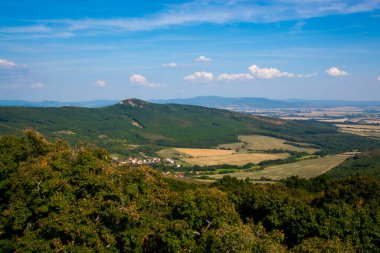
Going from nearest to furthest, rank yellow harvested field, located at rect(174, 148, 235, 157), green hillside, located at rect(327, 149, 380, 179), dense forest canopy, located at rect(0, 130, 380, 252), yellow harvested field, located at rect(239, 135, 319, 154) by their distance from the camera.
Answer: dense forest canopy, located at rect(0, 130, 380, 252)
green hillside, located at rect(327, 149, 380, 179)
yellow harvested field, located at rect(174, 148, 235, 157)
yellow harvested field, located at rect(239, 135, 319, 154)

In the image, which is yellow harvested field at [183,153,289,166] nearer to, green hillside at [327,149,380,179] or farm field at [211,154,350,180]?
farm field at [211,154,350,180]

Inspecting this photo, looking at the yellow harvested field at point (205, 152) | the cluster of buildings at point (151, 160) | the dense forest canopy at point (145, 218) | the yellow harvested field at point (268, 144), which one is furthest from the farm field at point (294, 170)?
the dense forest canopy at point (145, 218)

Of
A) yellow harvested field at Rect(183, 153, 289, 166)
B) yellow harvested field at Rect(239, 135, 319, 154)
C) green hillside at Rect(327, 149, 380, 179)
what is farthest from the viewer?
yellow harvested field at Rect(239, 135, 319, 154)

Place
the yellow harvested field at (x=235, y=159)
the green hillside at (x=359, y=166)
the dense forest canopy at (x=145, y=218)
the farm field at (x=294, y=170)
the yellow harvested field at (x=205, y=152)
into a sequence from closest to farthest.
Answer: the dense forest canopy at (x=145, y=218), the green hillside at (x=359, y=166), the farm field at (x=294, y=170), the yellow harvested field at (x=235, y=159), the yellow harvested field at (x=205, y=152)

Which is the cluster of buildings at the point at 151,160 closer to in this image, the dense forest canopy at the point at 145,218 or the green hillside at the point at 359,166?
the green hillside at the point at 359,166

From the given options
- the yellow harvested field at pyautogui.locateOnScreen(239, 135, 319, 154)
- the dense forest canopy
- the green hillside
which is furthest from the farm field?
the dense forest canopy

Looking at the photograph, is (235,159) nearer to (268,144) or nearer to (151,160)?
(151,160)
